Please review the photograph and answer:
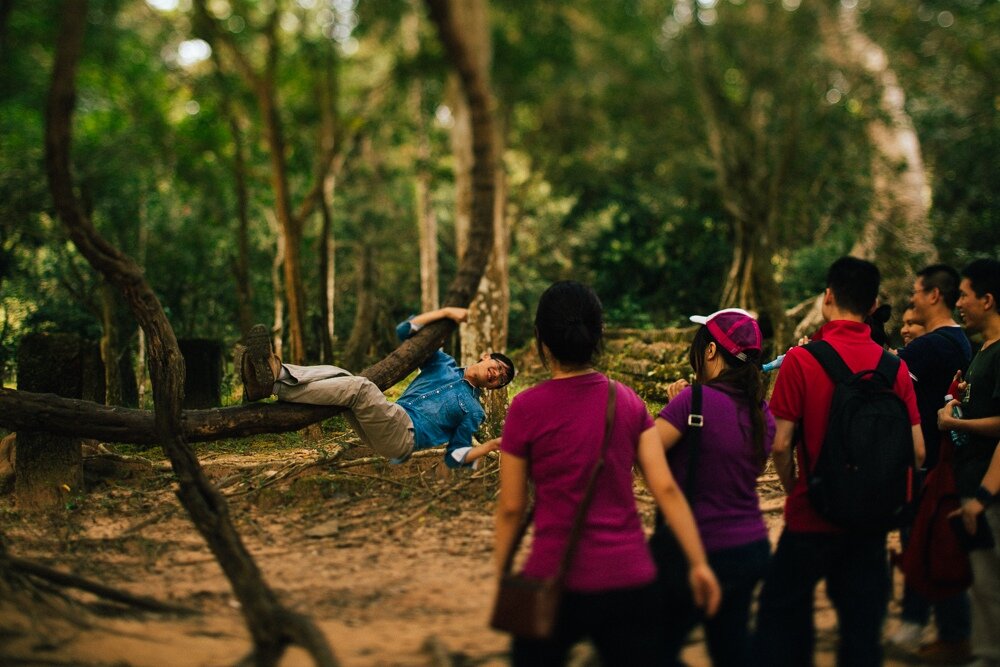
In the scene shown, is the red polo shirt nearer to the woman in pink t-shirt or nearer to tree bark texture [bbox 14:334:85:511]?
the woman in pink t-shirt

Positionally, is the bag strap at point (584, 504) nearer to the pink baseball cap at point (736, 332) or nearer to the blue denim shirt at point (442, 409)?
the pink baseball cap at point (736, 332)

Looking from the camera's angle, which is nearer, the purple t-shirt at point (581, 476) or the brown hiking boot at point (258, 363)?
the purple t-shirt at point (581, 476)

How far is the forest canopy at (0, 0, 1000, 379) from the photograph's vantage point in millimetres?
14469

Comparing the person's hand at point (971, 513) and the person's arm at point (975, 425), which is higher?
the person's arm at point (975, 425)

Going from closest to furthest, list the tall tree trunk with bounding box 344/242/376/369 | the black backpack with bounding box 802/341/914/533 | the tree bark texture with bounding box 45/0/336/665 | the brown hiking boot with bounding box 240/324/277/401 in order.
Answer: the black backpack with bounding box 802/341/914/533 → the tree bark texture with bounding box 45/0/336/665 → the brown hiking boot with bounding box 240/324/277/401 → the tall tree trunk with bounding box 344/242/376/369

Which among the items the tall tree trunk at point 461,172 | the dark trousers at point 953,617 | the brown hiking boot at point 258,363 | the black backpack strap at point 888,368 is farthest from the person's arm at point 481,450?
the tall tree trunk at point 461,172

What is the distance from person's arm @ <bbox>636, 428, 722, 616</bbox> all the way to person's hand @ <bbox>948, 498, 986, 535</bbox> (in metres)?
1.87

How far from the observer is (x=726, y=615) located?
3.27 metres

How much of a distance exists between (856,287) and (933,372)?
109 cm

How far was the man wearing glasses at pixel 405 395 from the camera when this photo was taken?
5.95m

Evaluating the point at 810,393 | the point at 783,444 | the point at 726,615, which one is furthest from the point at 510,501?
the point at 810,393

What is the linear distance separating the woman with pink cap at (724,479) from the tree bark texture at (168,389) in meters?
1.43

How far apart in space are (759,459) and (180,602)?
3.42 meters

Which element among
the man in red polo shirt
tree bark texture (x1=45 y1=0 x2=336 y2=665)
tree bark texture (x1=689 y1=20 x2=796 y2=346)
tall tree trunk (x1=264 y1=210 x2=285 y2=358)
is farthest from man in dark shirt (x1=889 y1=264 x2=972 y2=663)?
tall tree trunk (x1=264 y1=210 x2=285 y2=358)
